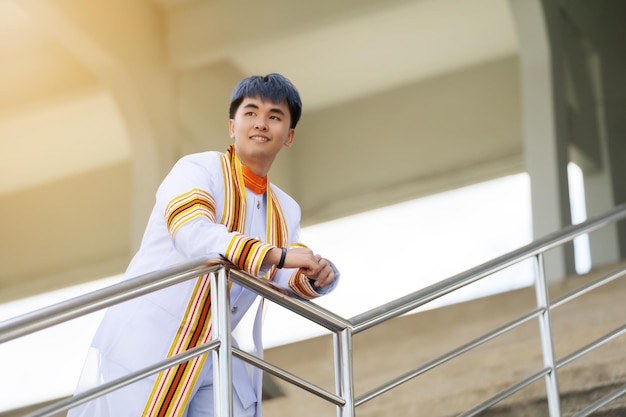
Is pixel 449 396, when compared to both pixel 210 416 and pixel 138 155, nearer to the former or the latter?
pixel 210 416

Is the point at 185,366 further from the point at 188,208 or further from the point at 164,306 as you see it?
the point at 188,208

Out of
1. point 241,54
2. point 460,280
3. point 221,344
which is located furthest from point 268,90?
point 241,54

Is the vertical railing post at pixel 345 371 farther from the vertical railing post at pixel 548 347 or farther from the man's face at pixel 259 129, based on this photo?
the vertical railing post at pixel 548 347

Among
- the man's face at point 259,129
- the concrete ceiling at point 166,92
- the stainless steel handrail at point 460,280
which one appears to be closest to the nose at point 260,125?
the man's face at point 259,129

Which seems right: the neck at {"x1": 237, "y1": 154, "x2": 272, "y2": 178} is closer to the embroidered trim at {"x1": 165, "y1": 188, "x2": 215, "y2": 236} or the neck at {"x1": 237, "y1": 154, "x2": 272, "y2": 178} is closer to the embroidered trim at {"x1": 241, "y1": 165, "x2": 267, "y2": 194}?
the embroidered trim at {"x1": 241, "y1": 165, "x2": 267, "y2": 194}

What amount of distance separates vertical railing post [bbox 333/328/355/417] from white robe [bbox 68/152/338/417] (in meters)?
0.14

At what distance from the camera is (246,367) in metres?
2.51

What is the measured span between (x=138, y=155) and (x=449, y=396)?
5.01m

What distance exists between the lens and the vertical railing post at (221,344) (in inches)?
91.0

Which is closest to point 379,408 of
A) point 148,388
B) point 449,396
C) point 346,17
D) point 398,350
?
point 449,396

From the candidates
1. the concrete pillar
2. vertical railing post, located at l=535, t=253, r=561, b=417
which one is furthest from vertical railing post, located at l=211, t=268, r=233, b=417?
the concrete pillar

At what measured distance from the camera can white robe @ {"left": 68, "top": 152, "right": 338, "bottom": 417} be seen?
2.38m

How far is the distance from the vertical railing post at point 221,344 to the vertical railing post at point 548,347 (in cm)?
121

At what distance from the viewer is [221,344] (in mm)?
2326
